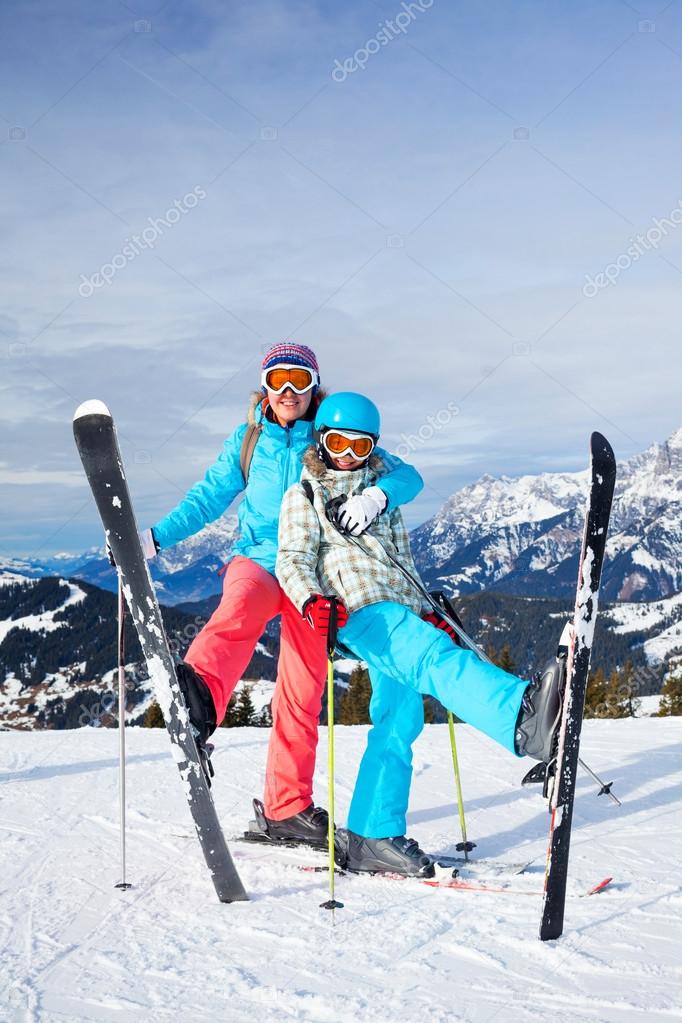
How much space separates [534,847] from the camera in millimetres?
4094

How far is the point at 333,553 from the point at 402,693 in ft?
2.32

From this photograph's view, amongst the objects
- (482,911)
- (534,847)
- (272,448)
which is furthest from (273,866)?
(272,448)

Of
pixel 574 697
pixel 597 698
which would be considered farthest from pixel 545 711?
pixel 597 698

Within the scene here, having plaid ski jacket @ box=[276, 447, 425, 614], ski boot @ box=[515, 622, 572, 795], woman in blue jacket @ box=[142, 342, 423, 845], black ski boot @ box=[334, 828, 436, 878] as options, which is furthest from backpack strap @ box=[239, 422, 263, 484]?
ski boot @ box=[515, 622, 572, 795]

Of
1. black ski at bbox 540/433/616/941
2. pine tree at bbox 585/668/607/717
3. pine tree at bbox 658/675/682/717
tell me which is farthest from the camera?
pine tree at bbox 658/675/682/717

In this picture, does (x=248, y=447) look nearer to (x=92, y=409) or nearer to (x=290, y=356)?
(x=290, y=356)

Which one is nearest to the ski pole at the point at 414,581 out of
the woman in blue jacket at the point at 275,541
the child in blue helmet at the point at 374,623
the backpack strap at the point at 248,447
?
→ the child in blue helmet at the point at 374,623

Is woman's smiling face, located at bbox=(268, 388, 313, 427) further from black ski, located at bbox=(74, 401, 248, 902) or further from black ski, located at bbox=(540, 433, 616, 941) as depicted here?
black ski, located at bbox=(540, 433, 616, 941)

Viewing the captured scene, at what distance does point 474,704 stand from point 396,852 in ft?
3.38

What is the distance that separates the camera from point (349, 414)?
12.8 ft

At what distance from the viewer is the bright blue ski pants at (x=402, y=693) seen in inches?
118

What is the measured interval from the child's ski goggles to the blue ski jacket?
19cm

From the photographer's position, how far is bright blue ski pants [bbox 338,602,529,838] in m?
2.99

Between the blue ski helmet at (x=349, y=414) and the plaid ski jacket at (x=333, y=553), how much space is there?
0.62ft
